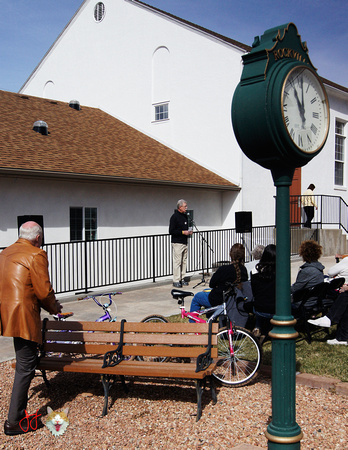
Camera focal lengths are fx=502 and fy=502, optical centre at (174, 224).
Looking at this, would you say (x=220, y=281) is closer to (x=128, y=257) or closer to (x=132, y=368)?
(x=132, y=368)

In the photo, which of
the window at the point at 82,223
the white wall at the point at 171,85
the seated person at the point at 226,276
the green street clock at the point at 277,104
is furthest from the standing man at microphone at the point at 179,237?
the green street clock at the point at 277,104

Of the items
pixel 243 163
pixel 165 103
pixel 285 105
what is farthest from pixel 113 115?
pixel 285 105

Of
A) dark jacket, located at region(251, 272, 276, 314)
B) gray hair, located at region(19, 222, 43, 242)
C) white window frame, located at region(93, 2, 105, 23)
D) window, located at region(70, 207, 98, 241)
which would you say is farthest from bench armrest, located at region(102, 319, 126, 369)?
white window frame, located at region(93, 2, 105, 23)

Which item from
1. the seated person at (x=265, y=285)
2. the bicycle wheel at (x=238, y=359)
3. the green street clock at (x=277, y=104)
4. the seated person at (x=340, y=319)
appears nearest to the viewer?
the green street clock at (x=277, y=104)

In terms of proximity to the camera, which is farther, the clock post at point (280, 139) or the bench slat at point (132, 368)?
the bench slat at point (132, 368)

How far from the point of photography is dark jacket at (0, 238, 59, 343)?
173 inches

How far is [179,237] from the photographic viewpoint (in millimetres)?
12773

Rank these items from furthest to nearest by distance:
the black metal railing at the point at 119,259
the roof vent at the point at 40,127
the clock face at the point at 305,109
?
the roof vent at the point at 40,127
the black metal railing at the point at 119,259
the clock face at the point at 305,109

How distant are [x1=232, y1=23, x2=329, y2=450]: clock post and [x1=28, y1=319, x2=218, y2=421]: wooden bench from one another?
185cm

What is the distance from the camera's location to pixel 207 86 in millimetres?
19297

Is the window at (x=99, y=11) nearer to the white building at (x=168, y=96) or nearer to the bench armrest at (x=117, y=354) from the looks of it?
the white building at (x=168, y=96)

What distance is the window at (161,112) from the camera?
21047mm

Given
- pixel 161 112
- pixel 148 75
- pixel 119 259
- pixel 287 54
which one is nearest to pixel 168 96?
pixel 161 112

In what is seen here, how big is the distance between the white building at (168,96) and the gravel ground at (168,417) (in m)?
9.28
